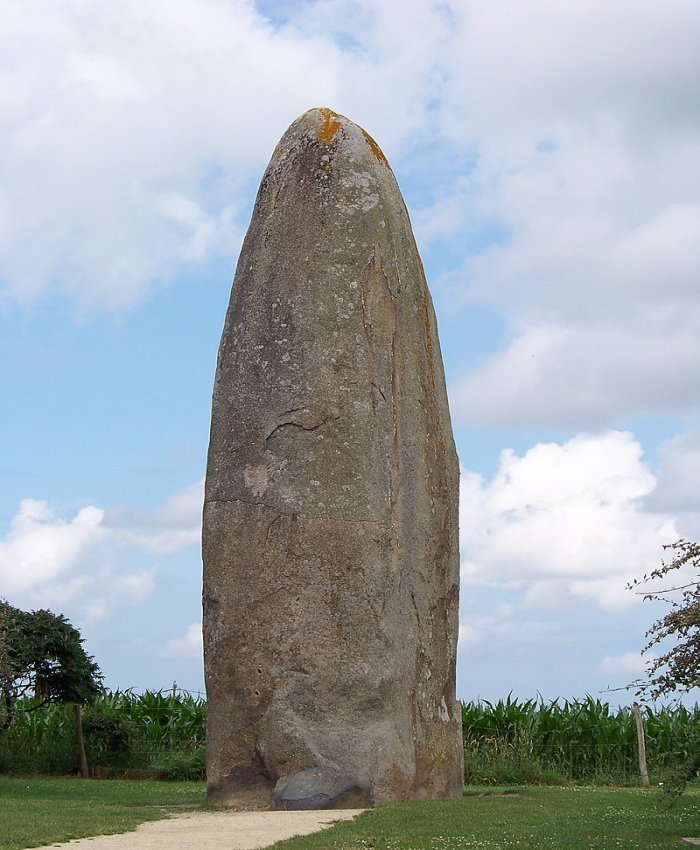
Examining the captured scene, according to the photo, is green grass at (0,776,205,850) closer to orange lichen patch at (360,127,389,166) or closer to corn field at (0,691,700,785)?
corn field at (0,691,700,785)

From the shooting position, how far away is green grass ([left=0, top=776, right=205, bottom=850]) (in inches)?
421

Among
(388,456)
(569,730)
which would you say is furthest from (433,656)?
(569,730)

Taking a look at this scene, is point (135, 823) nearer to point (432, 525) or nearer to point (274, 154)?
point (432, 525)

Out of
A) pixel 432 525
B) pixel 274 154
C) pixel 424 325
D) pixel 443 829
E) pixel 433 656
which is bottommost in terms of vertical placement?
pixel 443 829

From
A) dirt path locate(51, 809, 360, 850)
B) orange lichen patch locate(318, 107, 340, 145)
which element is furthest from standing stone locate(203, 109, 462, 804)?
dirt path locate(51, 809, 360, 850)

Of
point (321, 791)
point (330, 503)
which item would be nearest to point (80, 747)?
point (321, 791)

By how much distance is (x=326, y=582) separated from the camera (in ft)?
41.7

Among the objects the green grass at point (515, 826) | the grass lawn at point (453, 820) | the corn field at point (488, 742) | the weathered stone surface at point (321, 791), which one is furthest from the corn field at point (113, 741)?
the green grass at point (515, 826)

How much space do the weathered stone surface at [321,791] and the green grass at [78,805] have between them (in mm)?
1269

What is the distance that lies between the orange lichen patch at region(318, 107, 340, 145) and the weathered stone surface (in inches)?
278

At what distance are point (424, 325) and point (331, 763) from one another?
5.14 m

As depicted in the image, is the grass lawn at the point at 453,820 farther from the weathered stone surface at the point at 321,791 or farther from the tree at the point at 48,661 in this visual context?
the tree at the point at 48,661

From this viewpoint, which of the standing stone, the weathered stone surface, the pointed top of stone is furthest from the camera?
the pointed top of stone

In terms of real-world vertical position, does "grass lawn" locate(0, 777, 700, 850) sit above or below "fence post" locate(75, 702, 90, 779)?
below
